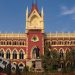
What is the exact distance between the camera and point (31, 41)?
A: 86.6 metres

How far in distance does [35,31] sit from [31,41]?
9.08 ft

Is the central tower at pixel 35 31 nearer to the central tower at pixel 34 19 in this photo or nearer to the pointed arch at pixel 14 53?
the central tower at pixel 34 19

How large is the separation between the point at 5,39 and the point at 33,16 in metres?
9.27

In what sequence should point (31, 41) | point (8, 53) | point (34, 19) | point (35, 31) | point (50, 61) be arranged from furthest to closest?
point (34, 19) < point (8, 53) < point (35, 31) < point (31, 41) < point (50, 61)

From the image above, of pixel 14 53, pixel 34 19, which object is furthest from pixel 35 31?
pixel 14 53

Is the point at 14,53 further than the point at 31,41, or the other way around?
the point at 14,53

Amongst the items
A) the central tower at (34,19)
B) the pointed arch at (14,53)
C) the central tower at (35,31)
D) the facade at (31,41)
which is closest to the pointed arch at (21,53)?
the facade at (31,41)

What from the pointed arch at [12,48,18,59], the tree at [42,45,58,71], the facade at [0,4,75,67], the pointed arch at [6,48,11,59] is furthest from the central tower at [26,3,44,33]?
the tree at [42,45,58,71]

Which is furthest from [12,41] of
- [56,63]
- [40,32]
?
[56,63]

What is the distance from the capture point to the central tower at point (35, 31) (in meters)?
86.2

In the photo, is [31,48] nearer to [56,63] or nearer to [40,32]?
[40,32]

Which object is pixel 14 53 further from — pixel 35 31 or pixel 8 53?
pixel 35 31

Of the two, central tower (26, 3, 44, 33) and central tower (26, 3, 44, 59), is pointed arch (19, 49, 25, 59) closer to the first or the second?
central tower (26, 3, 44, 59)

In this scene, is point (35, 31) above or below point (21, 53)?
above
